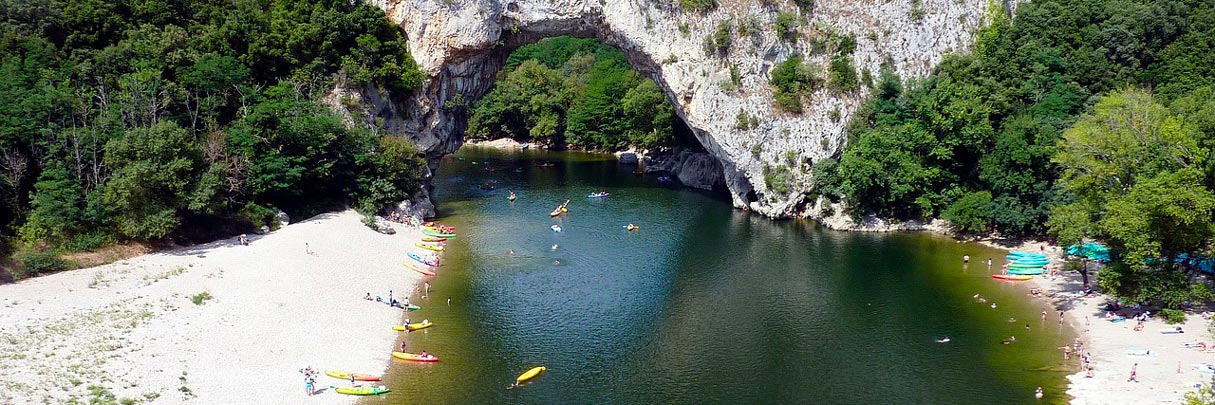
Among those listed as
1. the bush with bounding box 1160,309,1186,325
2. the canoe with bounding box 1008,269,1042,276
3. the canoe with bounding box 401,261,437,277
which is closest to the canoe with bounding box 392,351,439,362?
the canoe with bounding box 401,261,437,277

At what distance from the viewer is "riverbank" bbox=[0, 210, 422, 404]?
35.3 metres

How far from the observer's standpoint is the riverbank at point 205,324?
35.3 meters

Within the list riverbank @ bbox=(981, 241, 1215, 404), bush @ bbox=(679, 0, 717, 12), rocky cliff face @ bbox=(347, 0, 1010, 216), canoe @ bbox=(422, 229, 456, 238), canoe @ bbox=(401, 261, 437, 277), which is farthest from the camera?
bush @ bbox=(679, 0, 717, 12)

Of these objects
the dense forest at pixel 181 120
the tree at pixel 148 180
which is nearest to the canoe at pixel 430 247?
the dense forest at pixel 181 120

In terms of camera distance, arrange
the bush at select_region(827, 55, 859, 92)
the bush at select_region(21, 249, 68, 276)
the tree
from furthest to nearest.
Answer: the bush at select_region(827, 55, 859, 92), the tree, the bush at select_region(21, 249, 68, 276)

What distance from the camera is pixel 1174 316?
4234 cm

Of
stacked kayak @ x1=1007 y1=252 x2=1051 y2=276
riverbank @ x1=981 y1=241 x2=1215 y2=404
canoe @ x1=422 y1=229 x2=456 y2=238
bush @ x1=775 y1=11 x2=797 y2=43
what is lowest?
riverbank @ x1=981 y1=241 x2=1215 y2=404

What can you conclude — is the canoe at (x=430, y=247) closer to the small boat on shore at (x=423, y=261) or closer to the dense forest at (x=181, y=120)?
the small boat on shore at (x=423, y=261)

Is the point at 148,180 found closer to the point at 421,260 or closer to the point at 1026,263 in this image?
the point at 421,260

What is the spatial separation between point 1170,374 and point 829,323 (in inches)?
593

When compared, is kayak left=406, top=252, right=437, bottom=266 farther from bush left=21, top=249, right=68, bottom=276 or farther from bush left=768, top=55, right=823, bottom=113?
bush left=768, top=55, right=823, bottom=113

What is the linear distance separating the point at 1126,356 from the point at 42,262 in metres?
54.4

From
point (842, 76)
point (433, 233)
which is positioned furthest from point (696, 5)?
point (433, 233)

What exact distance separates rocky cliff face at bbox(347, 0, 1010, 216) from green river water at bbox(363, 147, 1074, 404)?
6.68 metres
